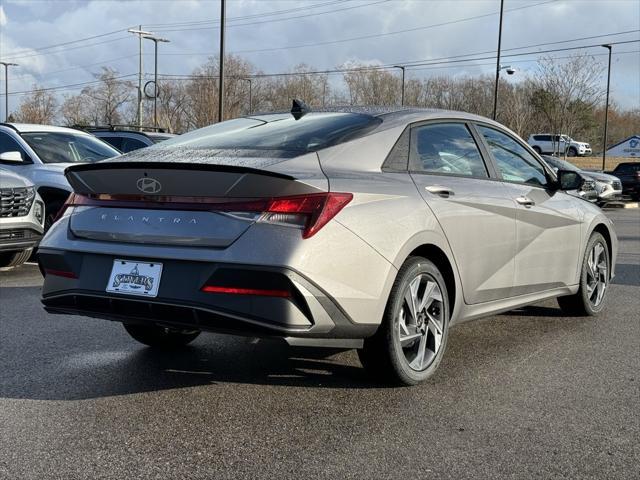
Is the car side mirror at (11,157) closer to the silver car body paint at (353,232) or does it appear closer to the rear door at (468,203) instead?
the silver car body paint at (353,232)

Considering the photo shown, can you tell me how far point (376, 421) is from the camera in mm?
3791

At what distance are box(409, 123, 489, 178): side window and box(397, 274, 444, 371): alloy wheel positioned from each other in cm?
72

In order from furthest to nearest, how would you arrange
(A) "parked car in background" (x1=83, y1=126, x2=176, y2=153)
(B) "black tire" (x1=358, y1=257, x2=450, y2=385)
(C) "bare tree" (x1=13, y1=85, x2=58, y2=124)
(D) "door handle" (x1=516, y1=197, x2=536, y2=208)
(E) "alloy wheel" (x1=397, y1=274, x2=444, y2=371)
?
(C) "bare tree" (x1=13, y1=85, x2=58, y2=124), (A) "parked car in background" (x1=83, y1=126, x2=176, y2=153), (D) "door handle" (x1=516, y1=197, x2=536, y2=208), (E) "alloy wheel" (x1=397, y1=274, x2=444, y2=371), (B) "black tire" (x1=358, y1=257, x2=450, y2=385)

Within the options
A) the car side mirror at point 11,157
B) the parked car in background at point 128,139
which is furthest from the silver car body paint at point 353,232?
the parked car in background at point 128,139

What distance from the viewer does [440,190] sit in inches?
180

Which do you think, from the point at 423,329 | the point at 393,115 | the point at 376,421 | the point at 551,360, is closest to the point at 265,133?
the point at 393,115

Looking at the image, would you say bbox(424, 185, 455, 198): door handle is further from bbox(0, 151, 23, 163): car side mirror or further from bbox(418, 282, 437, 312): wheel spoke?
bbox(0, 151, 23, 163): car side mirror

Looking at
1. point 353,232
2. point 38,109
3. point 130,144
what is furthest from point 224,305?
point 38,109

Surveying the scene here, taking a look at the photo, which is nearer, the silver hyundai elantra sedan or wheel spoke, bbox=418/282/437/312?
the silver hyundai elantra sedan

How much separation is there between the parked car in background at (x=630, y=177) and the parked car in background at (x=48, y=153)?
22.2m

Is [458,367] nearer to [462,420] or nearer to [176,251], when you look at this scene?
[462,420]

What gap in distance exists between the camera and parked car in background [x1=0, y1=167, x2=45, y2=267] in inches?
334

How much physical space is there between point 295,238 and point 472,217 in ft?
5.23

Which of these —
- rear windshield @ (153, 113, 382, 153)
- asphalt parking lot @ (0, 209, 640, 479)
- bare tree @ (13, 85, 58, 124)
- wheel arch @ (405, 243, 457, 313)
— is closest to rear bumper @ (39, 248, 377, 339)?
asphalt parking lot @ (0, 209, 640, 479)
